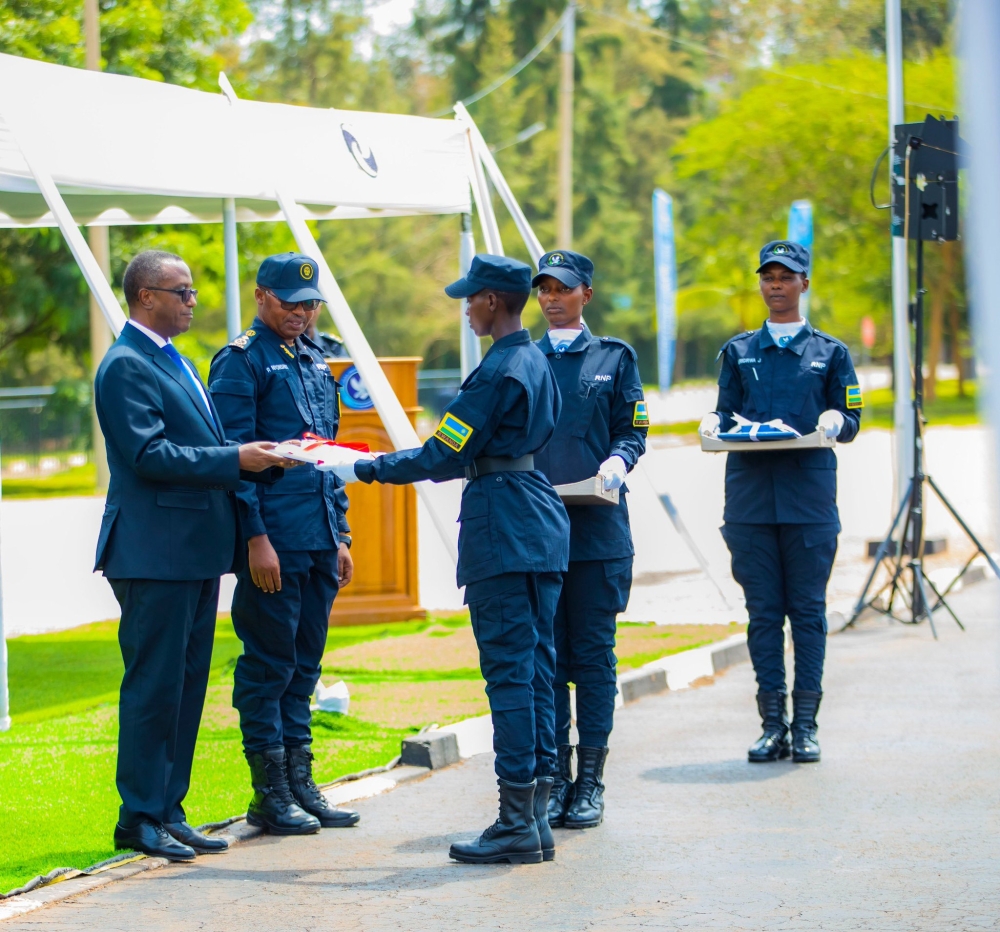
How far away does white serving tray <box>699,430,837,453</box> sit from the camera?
22.4ft

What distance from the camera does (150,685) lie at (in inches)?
207

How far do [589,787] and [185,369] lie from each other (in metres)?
2.17

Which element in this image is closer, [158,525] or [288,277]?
[158,525]

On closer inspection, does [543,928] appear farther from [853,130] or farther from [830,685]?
[853,130]

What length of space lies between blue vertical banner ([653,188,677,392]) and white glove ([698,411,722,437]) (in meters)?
10.8

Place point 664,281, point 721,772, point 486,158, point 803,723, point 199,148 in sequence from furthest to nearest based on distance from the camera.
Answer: point 664,281 < point 486,158 < point 199,148 < point 803,723 < point 721,772

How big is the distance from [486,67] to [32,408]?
30.7 m

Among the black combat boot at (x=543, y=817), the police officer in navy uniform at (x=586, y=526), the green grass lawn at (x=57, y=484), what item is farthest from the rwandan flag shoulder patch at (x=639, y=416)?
the green grass lawn at (x=57, y=484)

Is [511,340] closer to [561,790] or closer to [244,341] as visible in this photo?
[244,341]

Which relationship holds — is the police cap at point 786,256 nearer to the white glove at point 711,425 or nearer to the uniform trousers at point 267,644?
the white glove at point 711,425

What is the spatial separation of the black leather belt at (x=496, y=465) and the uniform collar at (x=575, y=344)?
2.68 feet

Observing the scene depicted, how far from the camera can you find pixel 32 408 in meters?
31.1

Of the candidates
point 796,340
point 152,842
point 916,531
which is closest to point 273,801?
point 152,842

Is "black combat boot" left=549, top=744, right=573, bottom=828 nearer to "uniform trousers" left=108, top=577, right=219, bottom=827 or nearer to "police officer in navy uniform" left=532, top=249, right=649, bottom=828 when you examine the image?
"police officer in navy uniform" left=532, top=249, right=649, bottom=828
